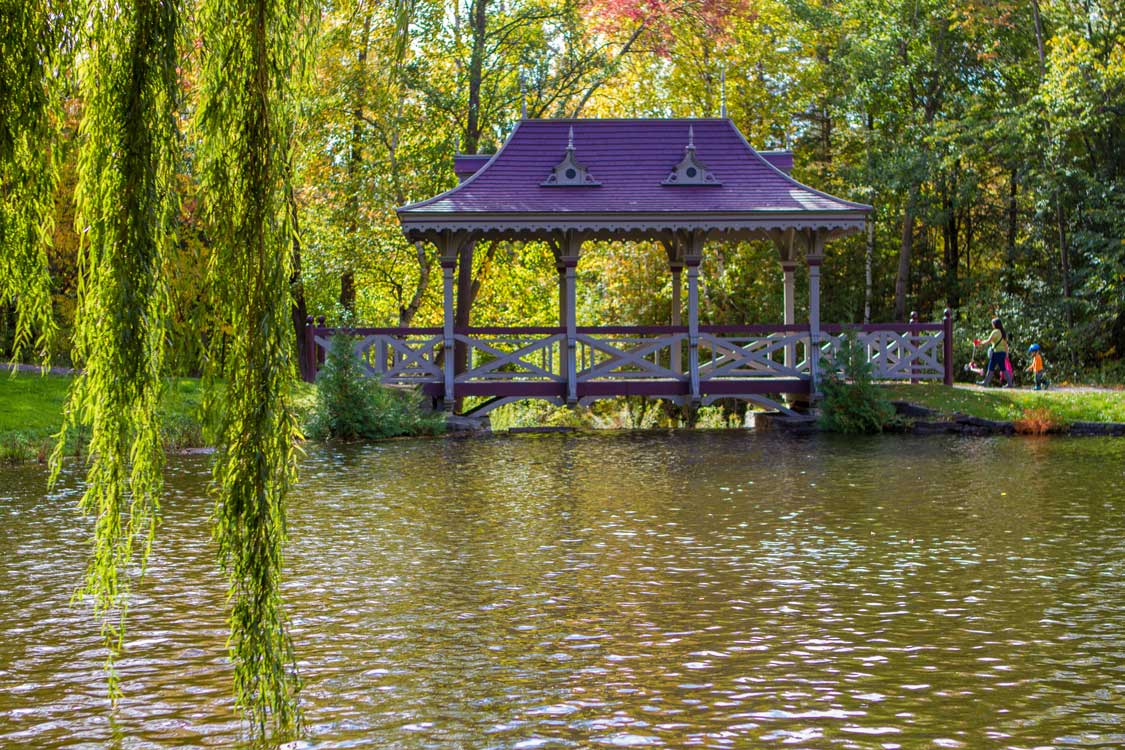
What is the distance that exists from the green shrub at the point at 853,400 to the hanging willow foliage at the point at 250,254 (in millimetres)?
19128

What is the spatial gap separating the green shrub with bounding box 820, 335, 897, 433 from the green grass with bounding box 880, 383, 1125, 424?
109 centimetres

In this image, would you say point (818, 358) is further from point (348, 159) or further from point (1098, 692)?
point (1098, 692)

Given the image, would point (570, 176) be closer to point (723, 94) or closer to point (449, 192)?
point (449, 192)

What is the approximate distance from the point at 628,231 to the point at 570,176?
153cm

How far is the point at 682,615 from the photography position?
343 inches

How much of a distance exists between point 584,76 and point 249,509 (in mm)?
30009

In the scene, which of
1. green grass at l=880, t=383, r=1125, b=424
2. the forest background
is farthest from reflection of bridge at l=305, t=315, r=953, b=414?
the forest background

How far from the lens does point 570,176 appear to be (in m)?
25.7

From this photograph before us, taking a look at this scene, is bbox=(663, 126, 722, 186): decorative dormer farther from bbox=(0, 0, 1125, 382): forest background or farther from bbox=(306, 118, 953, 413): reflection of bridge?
bbox=(0, 0, 1125, 382): forest background

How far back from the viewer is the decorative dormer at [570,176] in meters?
25.5

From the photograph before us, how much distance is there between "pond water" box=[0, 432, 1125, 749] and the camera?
640 centimetres

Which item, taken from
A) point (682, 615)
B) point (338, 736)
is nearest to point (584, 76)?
point (682, 615)

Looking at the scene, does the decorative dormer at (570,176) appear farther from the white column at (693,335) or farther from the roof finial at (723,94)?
the roof finial at (723,94)

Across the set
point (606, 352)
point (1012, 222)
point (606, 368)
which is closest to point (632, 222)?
point (606, 352)
